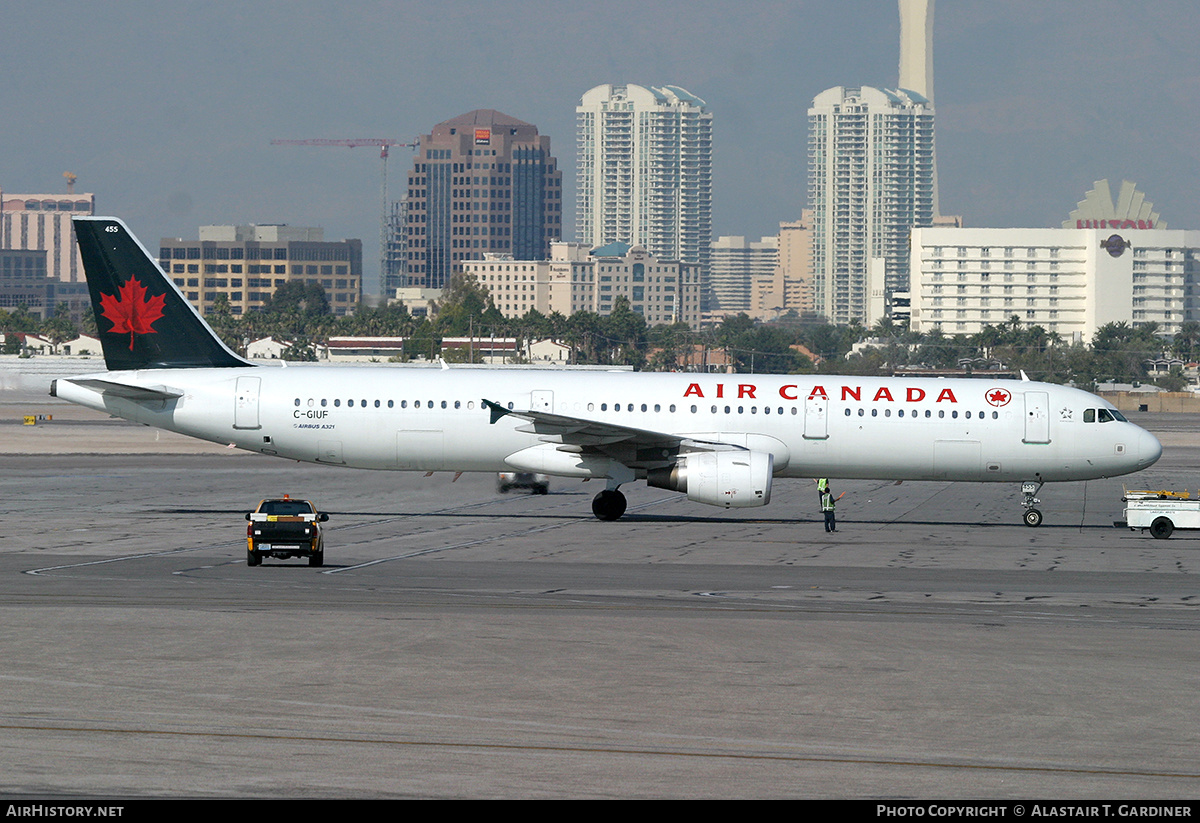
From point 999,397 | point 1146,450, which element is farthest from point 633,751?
point 1146,450

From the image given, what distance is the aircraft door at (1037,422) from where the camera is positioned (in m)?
42.4

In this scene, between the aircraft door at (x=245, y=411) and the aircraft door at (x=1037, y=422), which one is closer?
the aircraft door at (x=245, y=411)

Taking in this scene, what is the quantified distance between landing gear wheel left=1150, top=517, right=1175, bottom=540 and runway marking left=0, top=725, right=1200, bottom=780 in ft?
89.0

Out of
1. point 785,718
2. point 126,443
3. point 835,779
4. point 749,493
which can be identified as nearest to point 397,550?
point 749,493

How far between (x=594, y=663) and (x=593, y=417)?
2308 centimetres

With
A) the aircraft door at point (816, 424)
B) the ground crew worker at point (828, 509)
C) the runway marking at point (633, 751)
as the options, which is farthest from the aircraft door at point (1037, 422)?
the runway marking at point (633, 751)

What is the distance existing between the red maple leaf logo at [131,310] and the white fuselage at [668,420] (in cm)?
148

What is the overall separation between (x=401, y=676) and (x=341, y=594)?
7.58 metres

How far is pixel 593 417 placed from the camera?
42.4m

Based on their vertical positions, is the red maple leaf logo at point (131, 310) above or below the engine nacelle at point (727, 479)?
above

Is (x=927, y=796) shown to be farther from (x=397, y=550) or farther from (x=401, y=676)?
(x=397, y=550)

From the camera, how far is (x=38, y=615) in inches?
892

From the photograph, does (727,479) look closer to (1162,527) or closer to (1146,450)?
(1162,527)

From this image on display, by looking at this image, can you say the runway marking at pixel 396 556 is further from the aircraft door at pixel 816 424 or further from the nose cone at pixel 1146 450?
the nose cone at pixel 1146 450
